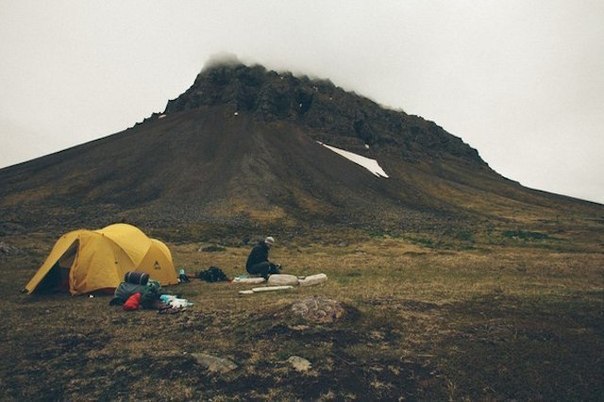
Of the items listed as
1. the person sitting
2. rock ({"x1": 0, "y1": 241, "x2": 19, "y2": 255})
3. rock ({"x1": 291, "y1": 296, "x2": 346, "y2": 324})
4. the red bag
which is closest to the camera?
rock ({"x1": 291, "y1": 296, "x2": 346, "y2": 324})

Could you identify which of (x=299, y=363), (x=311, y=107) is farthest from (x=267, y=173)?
(x=299, y=363)

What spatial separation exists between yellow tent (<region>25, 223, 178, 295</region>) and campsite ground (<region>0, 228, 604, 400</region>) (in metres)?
1.08

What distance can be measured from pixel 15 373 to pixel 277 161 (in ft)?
278

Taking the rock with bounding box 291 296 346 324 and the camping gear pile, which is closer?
the rock with bounding box 291 296 346 324

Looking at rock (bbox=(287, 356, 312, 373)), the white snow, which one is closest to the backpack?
rock (bbox=(287, 356, 312, 373))

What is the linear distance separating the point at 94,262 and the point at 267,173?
219ft

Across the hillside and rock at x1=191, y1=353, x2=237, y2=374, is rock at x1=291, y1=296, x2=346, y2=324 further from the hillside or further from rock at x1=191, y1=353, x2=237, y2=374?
the hillside

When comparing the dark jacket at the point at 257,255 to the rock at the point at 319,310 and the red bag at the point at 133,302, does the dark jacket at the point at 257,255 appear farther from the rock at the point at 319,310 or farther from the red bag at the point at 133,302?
the rock at the point at 319,310

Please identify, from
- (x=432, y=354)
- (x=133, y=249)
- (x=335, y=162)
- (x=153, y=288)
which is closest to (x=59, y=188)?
(x=335, y=162)

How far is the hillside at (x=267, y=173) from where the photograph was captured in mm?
64750

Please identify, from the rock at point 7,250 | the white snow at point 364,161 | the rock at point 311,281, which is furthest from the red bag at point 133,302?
the white snow at point 364,161

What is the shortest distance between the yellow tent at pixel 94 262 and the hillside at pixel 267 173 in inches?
1086

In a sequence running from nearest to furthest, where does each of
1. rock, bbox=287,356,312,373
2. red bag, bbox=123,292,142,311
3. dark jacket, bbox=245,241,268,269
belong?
rock, bbox=287,356,312,373 < red bag, bbox=123,292,142,311 < dark jacket, bbox=245,241,268,269

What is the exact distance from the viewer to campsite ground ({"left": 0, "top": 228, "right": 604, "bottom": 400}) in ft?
28.3
